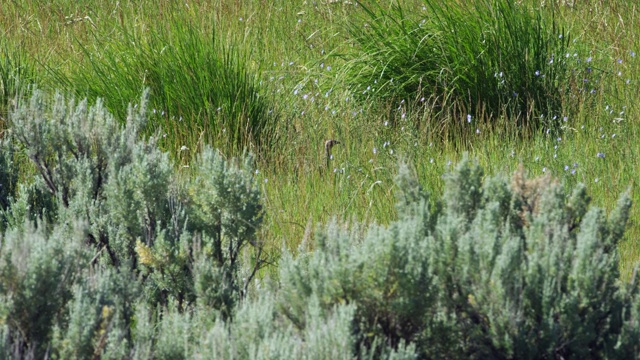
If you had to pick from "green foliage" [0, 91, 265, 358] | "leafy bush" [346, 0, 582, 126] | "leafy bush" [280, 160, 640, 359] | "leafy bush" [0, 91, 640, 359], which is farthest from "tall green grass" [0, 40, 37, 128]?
"leafy bush" [280, 160, 640, 359]

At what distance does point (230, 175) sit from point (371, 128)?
217 cm

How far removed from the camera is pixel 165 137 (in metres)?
5.23

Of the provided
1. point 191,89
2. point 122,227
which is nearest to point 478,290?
point 122,227

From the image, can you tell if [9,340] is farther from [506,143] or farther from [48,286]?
[506,143]

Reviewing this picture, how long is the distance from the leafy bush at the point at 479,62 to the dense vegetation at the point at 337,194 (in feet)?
0.06

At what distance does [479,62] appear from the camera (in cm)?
541

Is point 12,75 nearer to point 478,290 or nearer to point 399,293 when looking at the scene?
point 399,293

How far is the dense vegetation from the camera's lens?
95.1 inches

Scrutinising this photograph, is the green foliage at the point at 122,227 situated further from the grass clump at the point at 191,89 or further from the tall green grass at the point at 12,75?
the tall green grass at the point at 12,75

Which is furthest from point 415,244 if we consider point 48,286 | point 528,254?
point 48,286

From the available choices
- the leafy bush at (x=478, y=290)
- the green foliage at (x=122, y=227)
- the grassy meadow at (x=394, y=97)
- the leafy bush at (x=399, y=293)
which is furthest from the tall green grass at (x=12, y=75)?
the leafy bush at (x=478, y=290)

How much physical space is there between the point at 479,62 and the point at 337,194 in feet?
4.93

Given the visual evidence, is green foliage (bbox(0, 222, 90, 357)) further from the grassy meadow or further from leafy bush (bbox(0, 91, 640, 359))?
the grassy meadow

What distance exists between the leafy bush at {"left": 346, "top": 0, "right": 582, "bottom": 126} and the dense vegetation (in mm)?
18
